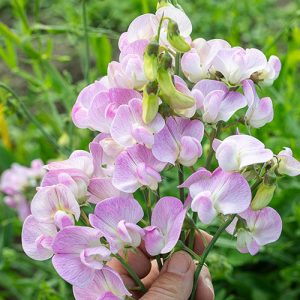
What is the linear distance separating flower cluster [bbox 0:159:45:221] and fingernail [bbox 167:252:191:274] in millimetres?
936

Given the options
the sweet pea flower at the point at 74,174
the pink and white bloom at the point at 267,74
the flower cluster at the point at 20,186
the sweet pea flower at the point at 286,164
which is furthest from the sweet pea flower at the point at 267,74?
the flower cluster at the point at 20,186

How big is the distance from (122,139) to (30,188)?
41.9 inches

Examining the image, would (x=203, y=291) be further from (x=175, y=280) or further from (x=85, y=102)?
(x=85, y=102)

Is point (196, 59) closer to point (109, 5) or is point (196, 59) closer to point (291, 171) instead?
point (291, 171)

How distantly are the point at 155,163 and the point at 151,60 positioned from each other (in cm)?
11

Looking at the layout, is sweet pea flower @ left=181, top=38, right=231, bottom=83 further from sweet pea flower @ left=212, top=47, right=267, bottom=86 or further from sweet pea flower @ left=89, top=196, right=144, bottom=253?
sweet pea flower @ left=89, top=196, right=144, bottom=253

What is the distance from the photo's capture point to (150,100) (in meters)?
0.64

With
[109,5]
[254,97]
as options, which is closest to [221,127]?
[254,97]

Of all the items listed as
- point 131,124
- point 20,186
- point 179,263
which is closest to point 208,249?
point 179,263

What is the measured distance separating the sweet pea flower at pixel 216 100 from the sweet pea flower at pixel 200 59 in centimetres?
2

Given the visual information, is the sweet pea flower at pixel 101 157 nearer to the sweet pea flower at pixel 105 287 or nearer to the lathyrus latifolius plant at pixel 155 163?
the lathyrus latifolius plant at pixel 155 163

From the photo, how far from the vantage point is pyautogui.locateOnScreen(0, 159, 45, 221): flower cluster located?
1.66 metres

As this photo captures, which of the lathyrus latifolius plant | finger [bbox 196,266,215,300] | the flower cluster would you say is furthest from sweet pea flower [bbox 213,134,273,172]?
the flower cluster

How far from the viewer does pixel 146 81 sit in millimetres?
679
